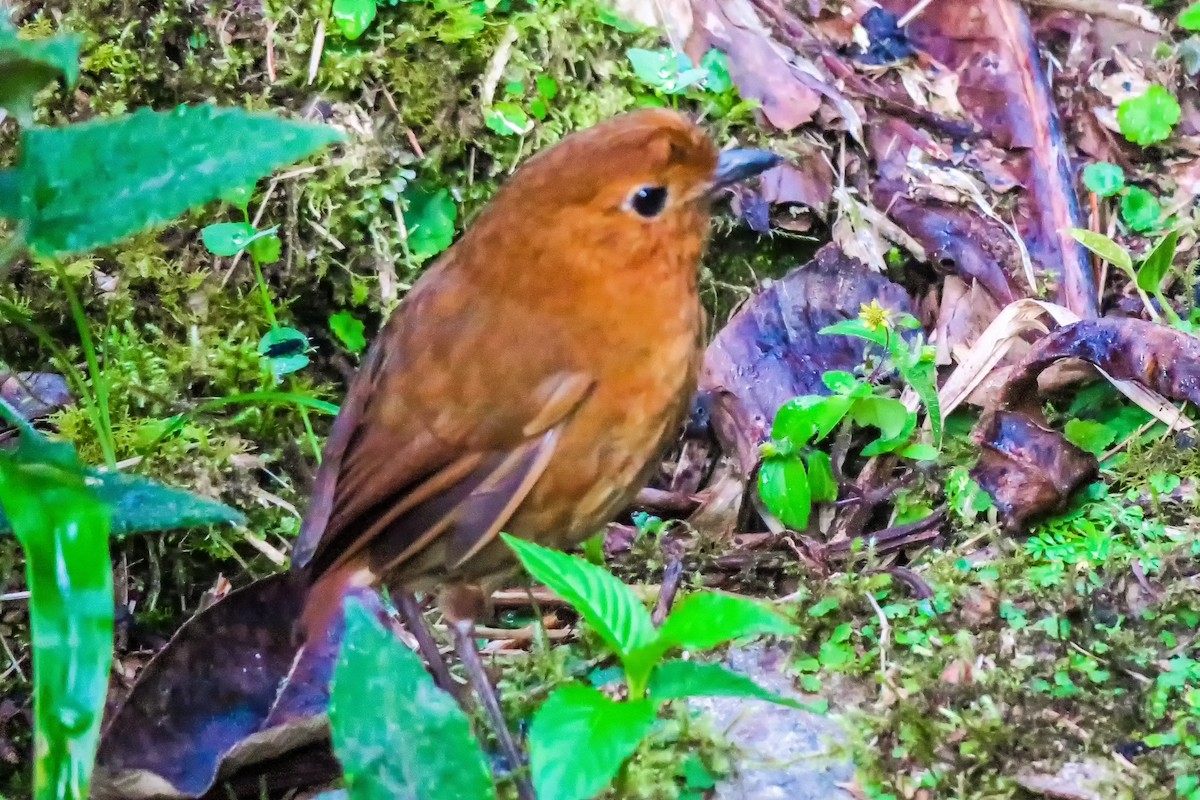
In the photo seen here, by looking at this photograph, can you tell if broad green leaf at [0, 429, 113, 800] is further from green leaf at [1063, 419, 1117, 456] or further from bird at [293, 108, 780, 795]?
green leaf at [1063, 419, 1117, 456]

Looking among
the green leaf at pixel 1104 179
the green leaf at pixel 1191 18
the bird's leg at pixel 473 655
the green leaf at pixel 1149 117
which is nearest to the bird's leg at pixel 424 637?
the bird's leg at pixel 473 655

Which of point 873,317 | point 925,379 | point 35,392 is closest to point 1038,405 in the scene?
point 925,379

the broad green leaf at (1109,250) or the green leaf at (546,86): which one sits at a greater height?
the green leaf at (546,86)

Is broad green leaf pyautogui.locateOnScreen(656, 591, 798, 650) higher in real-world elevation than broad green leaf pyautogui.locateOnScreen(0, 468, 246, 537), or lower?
higher

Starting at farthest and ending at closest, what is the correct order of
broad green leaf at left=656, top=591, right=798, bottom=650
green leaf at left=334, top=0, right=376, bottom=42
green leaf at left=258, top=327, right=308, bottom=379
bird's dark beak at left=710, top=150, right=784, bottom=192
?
green leaf at left=334, top=0, right=376, bottom=42 < green leaf at left=258, top=327, right=308, bottom=379 < bird's dark beak at left=710, top=150, right=784, bottom=192 < broad green leaf at left=656, top=591, right=798, bottom=650

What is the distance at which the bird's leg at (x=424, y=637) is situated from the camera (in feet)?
7.63

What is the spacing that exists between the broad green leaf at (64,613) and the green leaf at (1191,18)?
3246 millimetres

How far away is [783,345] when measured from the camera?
2943mm

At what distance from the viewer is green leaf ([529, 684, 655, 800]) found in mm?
1331

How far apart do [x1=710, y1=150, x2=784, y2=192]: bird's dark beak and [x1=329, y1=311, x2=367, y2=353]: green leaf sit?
1.11 m

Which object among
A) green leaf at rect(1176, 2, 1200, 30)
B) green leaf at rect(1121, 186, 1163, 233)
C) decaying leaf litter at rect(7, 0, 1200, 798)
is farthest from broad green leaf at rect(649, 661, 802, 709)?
green leaf at rect(1176, 2, 1200, 30)

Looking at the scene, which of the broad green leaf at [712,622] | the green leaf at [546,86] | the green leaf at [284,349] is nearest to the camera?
the broad green leaf at [712,622]

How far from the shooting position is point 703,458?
2.87 meters

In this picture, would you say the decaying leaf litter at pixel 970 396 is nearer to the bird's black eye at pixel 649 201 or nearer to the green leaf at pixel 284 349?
the green leaf at pixel 284 349
